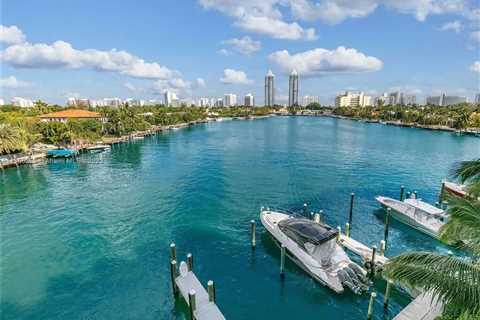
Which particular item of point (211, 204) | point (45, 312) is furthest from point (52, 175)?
point (45, 312)

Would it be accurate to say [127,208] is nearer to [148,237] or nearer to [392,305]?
[148,237]

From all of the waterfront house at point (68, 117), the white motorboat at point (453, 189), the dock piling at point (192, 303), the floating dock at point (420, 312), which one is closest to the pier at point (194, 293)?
the dock piling at point (192, 303)

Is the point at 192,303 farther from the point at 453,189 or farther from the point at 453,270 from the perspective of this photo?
the point at 453,189

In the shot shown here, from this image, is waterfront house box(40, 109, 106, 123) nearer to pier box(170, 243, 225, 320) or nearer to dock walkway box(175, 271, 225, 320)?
pier box(170, 243, 225, 320)

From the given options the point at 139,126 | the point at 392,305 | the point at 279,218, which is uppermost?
the point at 139,126

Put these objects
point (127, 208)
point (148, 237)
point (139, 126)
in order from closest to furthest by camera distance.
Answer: point (148, 237)
point (127, 208)
point (139, 126)

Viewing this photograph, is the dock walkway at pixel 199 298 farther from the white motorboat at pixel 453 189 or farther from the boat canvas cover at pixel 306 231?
the white motorboat at pixel 453 189

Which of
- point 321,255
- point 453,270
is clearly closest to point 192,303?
point 321,255
